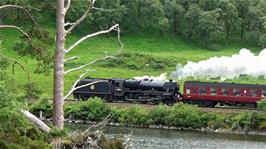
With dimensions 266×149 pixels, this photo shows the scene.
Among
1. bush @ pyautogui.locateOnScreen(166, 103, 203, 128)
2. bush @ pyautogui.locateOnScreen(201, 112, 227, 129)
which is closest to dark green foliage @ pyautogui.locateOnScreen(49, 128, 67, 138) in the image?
bush @ pyautogui.locateOnScreen(166, 103, 203, 128)

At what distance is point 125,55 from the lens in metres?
97.2

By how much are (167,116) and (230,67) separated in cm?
2033

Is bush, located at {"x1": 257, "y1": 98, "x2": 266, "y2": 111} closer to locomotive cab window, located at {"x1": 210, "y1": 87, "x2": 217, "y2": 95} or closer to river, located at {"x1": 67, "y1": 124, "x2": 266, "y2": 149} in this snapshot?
river, located at {"x1": 67, "y1": 124, "x2": 266, "y2": 149}

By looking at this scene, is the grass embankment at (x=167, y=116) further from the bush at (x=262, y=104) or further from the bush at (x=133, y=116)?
the bush at (x=262, y=104)

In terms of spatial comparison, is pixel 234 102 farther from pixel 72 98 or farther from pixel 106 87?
pixel 72 98

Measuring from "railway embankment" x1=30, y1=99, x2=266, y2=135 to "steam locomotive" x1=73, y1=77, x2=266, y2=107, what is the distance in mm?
2585

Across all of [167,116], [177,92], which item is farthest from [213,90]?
[167,116]

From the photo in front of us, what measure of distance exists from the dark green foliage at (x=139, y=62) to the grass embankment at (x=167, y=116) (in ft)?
86.1

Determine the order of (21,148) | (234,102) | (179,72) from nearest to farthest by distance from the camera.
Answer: (21,148) < (234,102) < (179,72)

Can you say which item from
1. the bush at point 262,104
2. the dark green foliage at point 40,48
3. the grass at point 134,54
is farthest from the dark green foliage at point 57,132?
the grass at point 134,54

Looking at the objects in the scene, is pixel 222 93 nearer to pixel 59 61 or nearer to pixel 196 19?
pixel 196 19

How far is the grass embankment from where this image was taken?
63.3 metres

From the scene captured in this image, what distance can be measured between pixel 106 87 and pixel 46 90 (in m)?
9.54

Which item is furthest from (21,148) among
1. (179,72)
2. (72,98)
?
(179,72)
